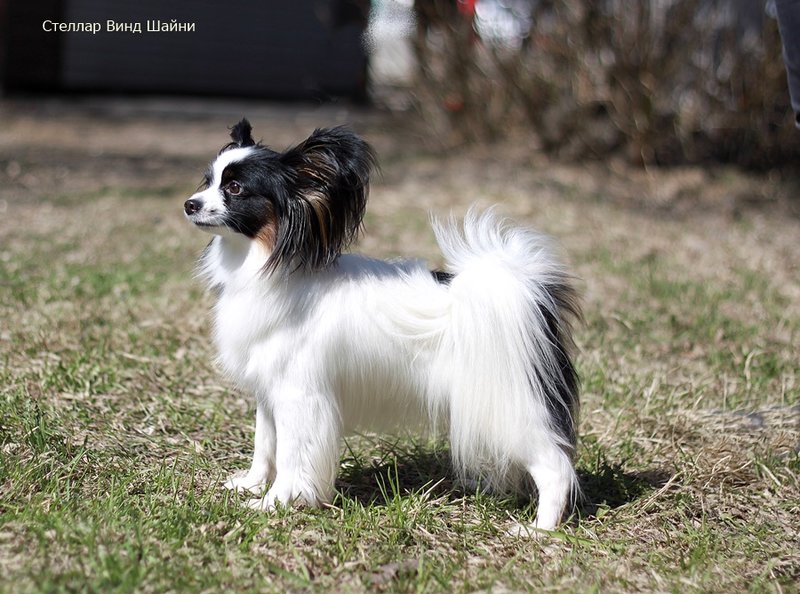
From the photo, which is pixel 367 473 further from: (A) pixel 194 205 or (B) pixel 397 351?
(A) pixel 194 205

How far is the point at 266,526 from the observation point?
9.14ft

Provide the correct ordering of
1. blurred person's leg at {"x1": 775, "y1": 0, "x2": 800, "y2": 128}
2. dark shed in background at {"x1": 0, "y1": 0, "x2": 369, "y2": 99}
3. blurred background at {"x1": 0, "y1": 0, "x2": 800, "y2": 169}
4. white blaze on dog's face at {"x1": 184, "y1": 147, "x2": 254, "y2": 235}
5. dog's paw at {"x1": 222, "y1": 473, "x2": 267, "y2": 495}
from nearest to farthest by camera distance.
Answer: white blaze on dog's face at {"x1": 184, "y1": 147, "x2": 254, "y2": 235} < dog's paw at {"x1": 222, "y1": 473, "x2": 267, "y2": 495} < blurred person's leg at {"x1": 775, "y1": 0, "x2": 800, "y2": 128} < blurred background at {"x1": 0, "y1": 0, "x2": 800, "y2": 169} < dark shed in background at {"x1": 0, "y1": 0, "x2": 369, "y2": 99}

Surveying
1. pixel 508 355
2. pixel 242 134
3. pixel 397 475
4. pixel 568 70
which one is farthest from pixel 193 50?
pixel 508 355

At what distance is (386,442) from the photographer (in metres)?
3.63

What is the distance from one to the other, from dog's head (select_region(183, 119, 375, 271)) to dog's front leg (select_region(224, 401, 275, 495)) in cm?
58

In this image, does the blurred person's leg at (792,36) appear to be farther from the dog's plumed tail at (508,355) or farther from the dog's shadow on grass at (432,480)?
the dog's shadow on grass at (432,480)

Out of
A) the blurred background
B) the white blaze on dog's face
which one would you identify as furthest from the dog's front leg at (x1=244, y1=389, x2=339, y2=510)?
the blurred background

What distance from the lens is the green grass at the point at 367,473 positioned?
2598 mm

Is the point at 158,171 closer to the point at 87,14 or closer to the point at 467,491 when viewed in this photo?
the point at 87,14

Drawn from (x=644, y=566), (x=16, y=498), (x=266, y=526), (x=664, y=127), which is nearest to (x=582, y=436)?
(x=644, y=566)

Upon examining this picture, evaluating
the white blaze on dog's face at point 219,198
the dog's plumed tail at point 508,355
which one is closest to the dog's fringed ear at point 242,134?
the white blaze on dog's face at point 219,198

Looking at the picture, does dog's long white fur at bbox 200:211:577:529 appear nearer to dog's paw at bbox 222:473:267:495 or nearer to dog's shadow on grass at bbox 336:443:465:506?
dog's paw at bbox 222:473:267:495

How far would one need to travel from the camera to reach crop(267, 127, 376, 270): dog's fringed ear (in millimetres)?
2770

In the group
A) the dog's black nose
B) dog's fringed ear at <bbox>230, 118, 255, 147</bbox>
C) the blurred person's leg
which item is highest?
the blurred person's leg
